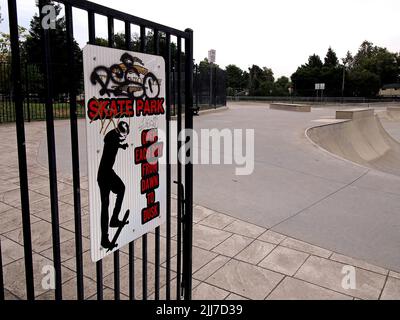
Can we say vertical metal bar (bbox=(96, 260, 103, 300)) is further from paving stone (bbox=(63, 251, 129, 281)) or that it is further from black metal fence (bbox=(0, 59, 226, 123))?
black metal fence (bbox=(0, 59, 226, 123))

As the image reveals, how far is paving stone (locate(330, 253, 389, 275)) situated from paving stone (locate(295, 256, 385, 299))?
0.08 meters

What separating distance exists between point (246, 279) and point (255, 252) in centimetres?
61

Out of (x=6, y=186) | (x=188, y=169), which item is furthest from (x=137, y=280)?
(x=6, y=186)

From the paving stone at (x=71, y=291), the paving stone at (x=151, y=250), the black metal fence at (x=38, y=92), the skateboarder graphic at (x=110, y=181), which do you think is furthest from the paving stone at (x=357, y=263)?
the black metal fence at (x=38, y=92)

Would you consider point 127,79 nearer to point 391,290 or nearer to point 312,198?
point 391,290

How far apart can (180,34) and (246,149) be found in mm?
7596

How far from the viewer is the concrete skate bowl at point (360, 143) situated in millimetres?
14258

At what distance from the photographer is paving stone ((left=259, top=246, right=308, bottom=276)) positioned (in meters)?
3.74

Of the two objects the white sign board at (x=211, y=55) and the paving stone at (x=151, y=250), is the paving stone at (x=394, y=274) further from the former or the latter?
the white sign board at (x=211, y=55)

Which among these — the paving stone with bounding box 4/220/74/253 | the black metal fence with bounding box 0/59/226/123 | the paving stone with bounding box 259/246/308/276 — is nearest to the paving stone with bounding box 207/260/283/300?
the paving stone with bounding box 259/246/308/276

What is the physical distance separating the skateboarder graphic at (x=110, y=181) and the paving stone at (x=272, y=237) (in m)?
2.63

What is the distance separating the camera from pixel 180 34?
262 centimetres

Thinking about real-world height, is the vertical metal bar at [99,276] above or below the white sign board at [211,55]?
below
